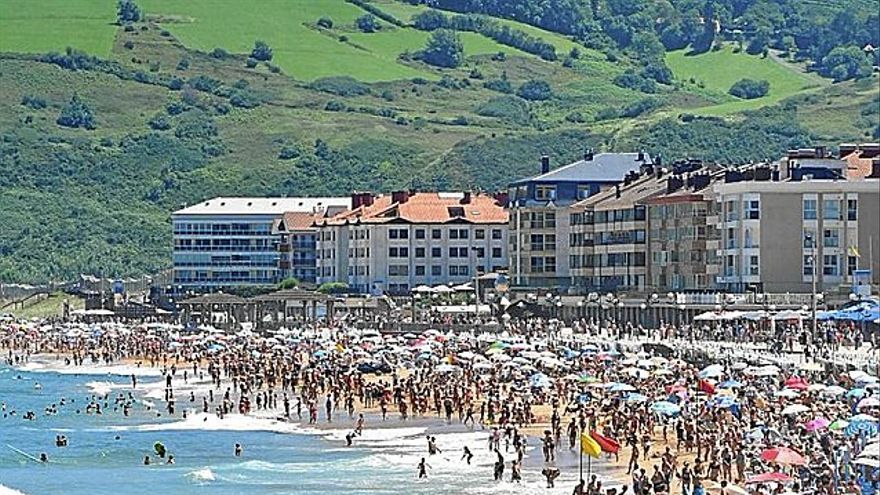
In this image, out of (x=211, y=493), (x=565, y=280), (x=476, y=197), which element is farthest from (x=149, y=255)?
(x=211, y=493)

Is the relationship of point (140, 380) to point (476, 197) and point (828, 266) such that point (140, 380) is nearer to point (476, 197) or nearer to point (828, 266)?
point (828, 266)

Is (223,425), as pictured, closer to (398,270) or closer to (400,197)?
(398,270)

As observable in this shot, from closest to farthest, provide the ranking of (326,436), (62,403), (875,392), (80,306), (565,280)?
(875,392) → (326,436) → (62,403) → (565,280) → (80,306)

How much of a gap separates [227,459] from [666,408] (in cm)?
1313

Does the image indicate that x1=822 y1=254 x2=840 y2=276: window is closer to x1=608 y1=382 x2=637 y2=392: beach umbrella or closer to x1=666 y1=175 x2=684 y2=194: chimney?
x1=666 y1=175 x2=684 y2=194: chimney

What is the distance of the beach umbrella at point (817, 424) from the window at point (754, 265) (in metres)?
41.9

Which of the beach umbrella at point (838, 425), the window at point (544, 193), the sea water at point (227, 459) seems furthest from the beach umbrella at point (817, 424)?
the window at point (544, 193)

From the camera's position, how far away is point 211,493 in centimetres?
5475

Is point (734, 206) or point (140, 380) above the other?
point (734, 206)

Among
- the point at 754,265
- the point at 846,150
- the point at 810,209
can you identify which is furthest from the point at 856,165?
the point at 846,150

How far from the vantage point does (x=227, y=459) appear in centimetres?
6341

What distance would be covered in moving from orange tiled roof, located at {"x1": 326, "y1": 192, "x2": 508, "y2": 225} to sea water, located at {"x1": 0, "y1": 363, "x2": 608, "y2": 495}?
176 ft

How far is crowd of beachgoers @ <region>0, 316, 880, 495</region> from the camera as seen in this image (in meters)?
50.8

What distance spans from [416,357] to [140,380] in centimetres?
1590
